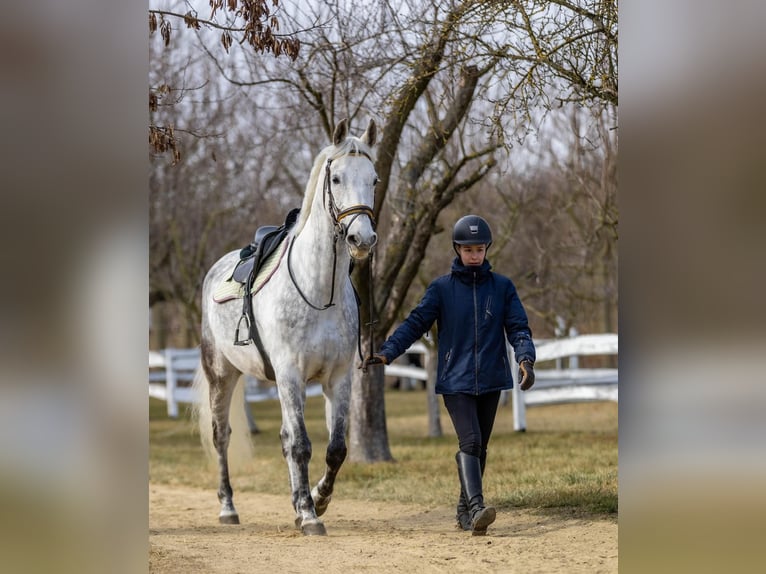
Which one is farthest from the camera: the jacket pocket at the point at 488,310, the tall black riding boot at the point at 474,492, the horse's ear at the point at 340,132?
the jacket pocket at the point at 488,310

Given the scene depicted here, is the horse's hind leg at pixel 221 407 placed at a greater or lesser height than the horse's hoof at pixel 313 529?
greater

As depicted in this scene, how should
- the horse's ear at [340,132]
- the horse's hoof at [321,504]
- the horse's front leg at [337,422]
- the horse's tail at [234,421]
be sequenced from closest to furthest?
the horse's ear at [340,132] → the horse's front leg at [337,422] → the horse's hoof at [321,504] → the horse's tail at [234,421]

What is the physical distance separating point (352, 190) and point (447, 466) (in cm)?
540

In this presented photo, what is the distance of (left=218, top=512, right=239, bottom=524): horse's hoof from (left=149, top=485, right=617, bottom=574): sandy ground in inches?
2.9

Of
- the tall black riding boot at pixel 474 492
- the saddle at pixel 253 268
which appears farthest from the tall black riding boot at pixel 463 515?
the saddle at pixel 253 268

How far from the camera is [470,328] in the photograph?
21.5ft

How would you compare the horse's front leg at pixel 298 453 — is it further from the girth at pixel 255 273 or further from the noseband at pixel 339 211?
the noseband at pixel 339 211

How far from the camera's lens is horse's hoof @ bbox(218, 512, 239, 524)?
7987mm

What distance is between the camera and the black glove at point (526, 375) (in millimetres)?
5921

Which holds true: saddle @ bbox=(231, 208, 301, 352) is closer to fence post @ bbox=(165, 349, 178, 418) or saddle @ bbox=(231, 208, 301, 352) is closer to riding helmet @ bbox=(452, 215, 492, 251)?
riding helmet @ bbox=(452, 215, 492, 251)

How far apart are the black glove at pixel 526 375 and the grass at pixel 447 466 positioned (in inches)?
64.6

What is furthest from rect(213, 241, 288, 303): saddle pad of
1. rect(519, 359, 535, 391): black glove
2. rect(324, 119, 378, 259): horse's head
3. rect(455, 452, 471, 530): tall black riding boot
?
rect(519, 359, 535, 391): black glove
